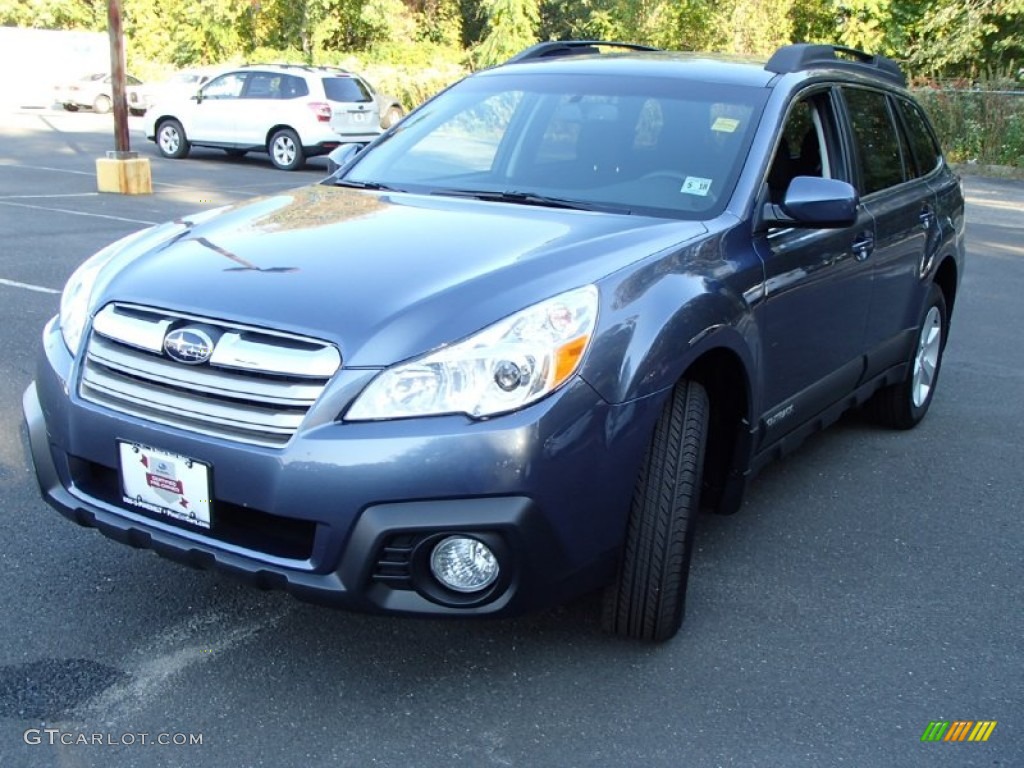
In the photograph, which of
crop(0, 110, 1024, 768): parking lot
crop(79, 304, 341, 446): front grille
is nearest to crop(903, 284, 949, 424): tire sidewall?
crop(0, 110, 1024, 768): parking lot

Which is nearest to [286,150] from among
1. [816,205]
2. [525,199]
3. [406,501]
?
[525,199]

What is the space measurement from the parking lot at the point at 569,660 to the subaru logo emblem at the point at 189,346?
873mm

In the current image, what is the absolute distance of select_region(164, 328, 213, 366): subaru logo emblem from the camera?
2.81 metres

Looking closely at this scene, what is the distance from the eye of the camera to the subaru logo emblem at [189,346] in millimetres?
2809

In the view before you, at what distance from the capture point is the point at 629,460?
9.60ft

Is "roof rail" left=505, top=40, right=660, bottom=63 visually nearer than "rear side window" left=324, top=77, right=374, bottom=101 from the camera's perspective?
Yes

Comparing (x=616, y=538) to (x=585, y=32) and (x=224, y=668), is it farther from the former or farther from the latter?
(x=585, y=32)

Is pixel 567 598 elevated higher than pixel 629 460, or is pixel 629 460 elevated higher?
pixel 629 460

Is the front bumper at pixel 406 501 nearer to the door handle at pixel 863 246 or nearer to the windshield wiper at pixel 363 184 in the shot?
the windshield wiper at pixel 363 184

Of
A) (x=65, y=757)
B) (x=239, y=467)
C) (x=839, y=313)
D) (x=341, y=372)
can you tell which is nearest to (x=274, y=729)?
(x=65, y=757)

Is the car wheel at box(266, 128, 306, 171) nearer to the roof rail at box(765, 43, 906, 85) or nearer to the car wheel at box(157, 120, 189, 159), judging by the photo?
the car wheel at box(157, 120, 189, 159)

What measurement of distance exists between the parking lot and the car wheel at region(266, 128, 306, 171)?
14.8m

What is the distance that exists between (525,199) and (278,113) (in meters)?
16.1

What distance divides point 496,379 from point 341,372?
0.37 m
